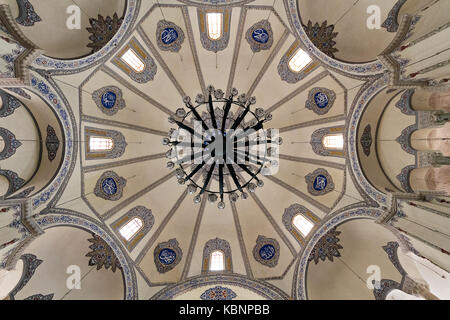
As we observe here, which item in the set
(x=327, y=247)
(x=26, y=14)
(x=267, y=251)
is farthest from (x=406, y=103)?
(x=26, y=14)

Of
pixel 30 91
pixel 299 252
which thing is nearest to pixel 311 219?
pixel 299 252

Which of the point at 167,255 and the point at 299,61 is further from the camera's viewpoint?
the point at 167,255

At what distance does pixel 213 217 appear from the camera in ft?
42.7

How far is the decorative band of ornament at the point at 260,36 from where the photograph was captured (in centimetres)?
1006

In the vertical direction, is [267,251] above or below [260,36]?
below

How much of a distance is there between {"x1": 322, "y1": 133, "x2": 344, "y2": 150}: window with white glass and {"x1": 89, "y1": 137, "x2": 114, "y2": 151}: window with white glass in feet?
29.7

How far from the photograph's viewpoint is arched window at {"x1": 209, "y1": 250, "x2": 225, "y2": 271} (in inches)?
458

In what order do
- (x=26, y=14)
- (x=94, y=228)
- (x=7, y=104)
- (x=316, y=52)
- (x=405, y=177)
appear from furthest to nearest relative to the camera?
(x=94, y=228) < (x=316, y=52) < (x=405, y=177) < (x=7, y=104) < (x=26, y=14)

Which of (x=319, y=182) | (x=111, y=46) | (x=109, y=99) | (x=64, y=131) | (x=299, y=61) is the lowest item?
(x=319, y=182)

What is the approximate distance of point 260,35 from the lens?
34.1ft

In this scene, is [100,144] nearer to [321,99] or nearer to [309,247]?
[321,99]

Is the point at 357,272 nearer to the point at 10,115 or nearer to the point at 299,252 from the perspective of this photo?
the point at 299,252

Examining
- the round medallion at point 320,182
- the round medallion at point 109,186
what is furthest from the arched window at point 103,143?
the round medallion at point 320,182

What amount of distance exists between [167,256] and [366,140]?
9339 mm
